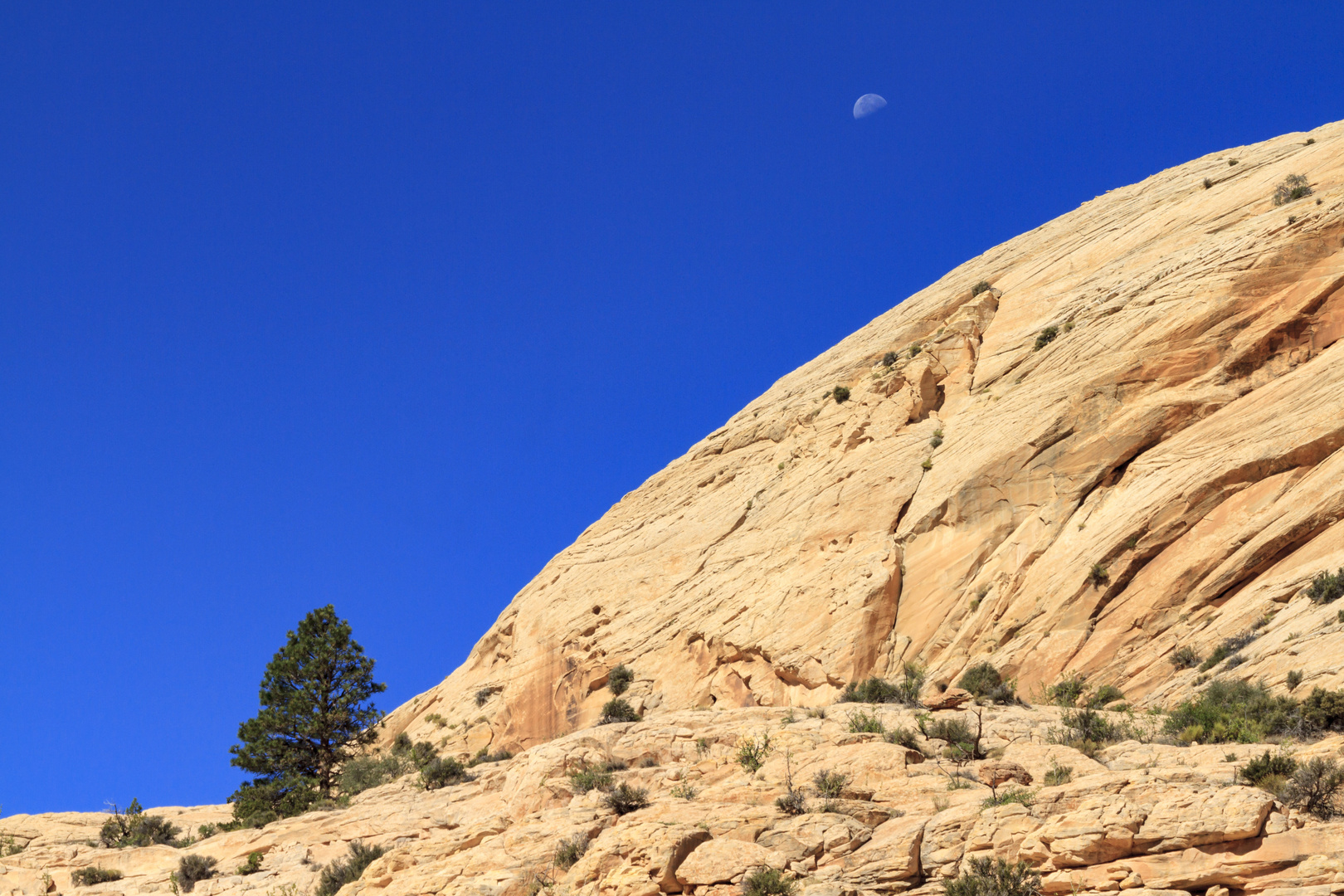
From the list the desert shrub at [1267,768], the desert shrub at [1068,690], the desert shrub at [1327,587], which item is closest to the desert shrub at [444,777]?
the desert shrub at [1068,690]

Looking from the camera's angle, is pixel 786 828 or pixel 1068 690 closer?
pixel 786 828

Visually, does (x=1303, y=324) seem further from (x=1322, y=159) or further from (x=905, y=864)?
(x=905, y=864)

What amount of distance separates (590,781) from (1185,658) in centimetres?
1289

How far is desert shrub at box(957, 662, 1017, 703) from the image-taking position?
2368 centimetres

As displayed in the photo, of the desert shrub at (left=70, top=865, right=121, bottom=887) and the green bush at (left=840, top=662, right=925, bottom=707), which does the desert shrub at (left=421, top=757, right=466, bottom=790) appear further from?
the green bush at (left=840, top=662, right=925, bottom=707)

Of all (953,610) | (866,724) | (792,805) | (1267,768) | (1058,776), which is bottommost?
(1267,768)

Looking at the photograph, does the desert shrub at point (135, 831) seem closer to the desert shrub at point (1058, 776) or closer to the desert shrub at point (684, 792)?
the desert shrub at point (684, 792)

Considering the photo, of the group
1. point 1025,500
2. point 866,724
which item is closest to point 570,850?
point 866,724

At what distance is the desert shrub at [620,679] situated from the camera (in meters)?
34.5

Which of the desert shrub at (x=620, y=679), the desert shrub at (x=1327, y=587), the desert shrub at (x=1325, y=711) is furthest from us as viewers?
the desert shrub at (x=620, y=679)

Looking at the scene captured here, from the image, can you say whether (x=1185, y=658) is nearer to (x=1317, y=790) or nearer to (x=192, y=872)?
(x=1317, y=790)

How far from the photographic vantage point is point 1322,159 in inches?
1359

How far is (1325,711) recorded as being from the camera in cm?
1727

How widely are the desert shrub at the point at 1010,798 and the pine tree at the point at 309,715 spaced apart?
21.9 meters
